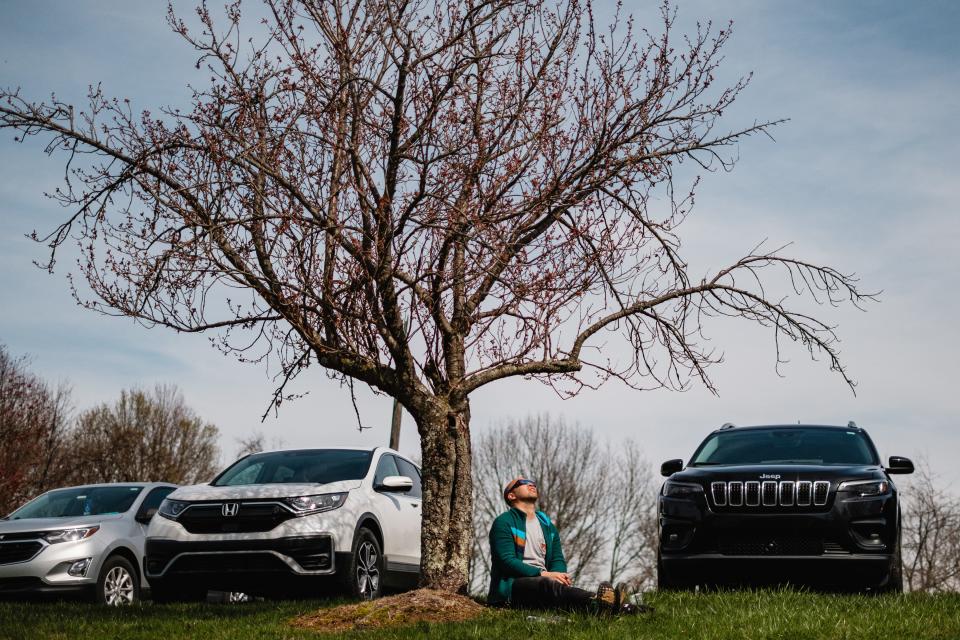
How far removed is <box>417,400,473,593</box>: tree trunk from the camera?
10.5m

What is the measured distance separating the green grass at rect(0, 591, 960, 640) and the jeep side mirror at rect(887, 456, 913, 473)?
5.47ft

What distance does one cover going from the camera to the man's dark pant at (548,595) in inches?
348

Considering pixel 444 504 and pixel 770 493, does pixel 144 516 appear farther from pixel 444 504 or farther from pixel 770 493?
pixel 770 493

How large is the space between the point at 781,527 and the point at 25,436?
1328 inches

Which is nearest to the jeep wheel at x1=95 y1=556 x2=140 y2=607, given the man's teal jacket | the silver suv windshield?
the silver suv windshield

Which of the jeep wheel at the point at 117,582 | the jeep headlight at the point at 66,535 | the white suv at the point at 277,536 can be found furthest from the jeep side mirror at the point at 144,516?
the white suv at the point at 277,536

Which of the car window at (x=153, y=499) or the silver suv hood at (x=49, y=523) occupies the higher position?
the car window at (x=153, y=499)

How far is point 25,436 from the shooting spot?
125 ft

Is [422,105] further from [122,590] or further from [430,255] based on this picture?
[122,590]

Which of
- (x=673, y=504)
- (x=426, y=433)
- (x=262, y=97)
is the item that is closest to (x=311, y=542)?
(x=426, y=433)

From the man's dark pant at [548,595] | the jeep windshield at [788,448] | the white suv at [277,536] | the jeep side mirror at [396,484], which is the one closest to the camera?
the man's dark pant at [548,595]

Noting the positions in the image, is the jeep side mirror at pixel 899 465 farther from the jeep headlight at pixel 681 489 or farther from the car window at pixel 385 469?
the car window at pixel 385 469

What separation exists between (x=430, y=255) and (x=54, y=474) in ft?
124

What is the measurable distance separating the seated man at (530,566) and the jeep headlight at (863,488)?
2.76m
